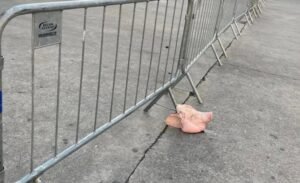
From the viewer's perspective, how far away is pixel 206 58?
6977 mm

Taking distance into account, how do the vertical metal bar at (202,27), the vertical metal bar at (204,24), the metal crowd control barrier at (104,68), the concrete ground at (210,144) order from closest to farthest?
1. the metal crowd control barrier at (104,68)
2. the concrete ground at (210,144)
3. the vertical metal bar at (202,27)
4. the vertical metal bar at (204,24)

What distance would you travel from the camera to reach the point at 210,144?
389 cm

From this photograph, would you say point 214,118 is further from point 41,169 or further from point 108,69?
point 41,169

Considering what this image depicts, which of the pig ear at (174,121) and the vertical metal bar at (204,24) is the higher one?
the vertical metal bar at (204,24)

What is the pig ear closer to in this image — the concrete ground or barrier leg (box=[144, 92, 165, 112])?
the concrete ground

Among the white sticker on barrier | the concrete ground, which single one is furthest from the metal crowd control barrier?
the concrete ground

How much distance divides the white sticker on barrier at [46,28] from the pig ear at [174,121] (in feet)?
6.97

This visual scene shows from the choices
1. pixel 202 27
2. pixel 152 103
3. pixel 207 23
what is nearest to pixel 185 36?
pixel 152 103

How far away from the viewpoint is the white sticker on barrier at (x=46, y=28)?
2.07 meters

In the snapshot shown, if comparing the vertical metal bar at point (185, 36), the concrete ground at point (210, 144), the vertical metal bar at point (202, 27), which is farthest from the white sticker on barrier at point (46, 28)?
the vertical metal bar at point (202, 27)

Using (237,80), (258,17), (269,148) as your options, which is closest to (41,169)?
(269,148)

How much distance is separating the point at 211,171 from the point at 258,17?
34.8 feet

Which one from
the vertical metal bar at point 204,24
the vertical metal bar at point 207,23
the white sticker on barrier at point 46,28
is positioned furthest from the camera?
the vertical metal bar at point 207,23

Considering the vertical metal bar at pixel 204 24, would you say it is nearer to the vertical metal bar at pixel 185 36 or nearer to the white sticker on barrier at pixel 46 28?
the vertical metal bar at pixel 185 36
